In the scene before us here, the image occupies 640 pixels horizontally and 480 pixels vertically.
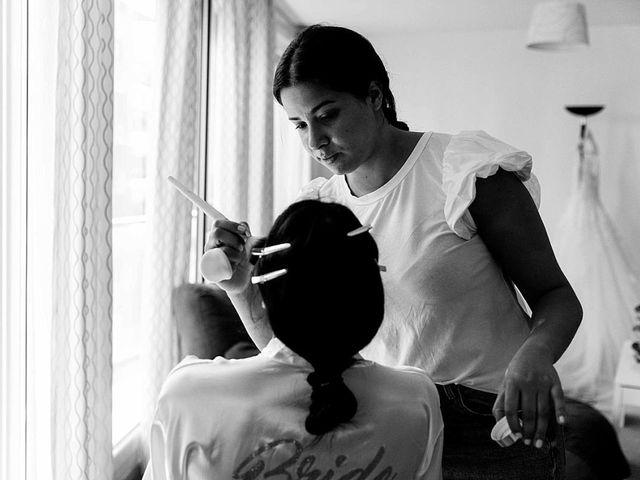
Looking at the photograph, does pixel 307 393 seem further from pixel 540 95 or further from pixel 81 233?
pixel 540 95

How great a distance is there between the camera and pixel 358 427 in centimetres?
92

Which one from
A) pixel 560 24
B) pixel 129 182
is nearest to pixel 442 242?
pixel 129 182

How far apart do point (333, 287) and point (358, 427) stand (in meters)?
0.17

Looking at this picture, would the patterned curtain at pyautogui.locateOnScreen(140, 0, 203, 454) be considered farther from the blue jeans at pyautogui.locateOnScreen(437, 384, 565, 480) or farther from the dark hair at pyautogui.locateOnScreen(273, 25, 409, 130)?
the blue jeans at pyautogui.locateOnScreen(437, 384, 565, 480)

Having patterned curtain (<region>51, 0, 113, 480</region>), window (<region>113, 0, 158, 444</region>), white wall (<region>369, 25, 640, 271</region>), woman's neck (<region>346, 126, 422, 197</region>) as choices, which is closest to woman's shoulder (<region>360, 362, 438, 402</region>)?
woman's neck (<region>346, 126, 422, 197</region>)

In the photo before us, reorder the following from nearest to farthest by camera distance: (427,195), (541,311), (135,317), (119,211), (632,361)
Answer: (541,311), (427,195), (119,211), (135,317), (632,361)

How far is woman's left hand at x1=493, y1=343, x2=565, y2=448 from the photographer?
2.71ft

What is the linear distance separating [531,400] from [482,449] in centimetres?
33

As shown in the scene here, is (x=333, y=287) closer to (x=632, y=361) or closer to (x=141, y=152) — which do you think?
(x=141, y=152)

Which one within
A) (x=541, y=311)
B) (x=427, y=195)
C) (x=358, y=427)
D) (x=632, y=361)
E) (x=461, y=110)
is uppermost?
(x=461, y=110)

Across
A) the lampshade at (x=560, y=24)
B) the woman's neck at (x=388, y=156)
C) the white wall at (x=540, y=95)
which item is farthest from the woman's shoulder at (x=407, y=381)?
the white wall at (x=540, y=95)

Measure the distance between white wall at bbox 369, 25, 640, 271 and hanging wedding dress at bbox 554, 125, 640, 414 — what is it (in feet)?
1.26

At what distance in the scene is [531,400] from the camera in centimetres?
83

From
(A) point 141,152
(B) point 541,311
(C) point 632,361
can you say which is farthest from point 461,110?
(B) point 541,311
